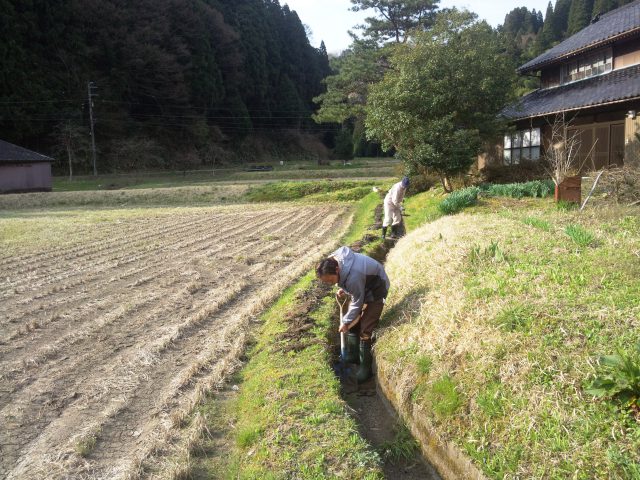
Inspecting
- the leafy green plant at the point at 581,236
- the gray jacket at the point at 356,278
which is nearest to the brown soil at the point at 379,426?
the gray jacket at the point at 356,278

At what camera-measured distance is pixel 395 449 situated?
3975mm

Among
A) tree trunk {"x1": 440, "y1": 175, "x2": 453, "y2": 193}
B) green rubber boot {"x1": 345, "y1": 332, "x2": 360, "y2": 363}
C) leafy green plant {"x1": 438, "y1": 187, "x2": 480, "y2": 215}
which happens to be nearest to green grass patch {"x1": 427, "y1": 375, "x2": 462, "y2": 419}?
green rubber boot {"x1": 345, "y1": 332, "x2": 360, "y2": 363}

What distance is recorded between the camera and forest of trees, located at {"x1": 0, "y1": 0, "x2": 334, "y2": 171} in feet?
117

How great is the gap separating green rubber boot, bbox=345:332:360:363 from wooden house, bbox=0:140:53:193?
31140 mm

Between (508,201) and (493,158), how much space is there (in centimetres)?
896

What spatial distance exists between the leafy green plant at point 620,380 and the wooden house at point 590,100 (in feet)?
35.1

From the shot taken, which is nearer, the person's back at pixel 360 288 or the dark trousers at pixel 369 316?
the person's back at pixel 360 288

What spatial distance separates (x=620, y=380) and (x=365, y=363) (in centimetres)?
267

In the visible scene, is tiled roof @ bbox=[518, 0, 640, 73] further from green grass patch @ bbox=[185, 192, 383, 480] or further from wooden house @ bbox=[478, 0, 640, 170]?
green grass patch @ bbox=[185, 192, 383, 480]

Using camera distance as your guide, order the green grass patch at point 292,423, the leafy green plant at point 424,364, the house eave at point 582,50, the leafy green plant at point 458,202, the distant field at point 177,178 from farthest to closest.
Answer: the distant field at point 177,178 < the house eave at point 582,50 < the leafy green plant at point 458,202 < the leafy green plant at point 424,364 < the green grass patch at point 292,423

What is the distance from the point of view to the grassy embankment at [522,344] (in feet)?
9.99

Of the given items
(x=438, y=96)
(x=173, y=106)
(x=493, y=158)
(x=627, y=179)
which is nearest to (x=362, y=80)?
(x=493, y=158)

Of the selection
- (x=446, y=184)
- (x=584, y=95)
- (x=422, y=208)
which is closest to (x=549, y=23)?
(x=584, y=95)

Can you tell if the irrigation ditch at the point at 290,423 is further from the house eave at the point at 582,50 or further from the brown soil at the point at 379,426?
the house eave at the point at 582,50
